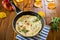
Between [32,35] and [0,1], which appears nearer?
[32,35]

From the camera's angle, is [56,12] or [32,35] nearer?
[32,35]

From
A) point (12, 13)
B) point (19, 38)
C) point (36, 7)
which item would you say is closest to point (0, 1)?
point (12, 13)

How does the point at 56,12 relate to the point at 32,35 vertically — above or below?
above

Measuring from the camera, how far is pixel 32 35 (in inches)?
36.2

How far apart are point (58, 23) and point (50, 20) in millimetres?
58

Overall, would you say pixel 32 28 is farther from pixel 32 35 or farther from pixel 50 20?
pixel 50 20

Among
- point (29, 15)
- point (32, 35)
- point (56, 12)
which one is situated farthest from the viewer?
point (56, 12)

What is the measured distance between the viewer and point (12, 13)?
112 centimetres

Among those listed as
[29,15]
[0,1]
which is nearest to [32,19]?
[29,15]

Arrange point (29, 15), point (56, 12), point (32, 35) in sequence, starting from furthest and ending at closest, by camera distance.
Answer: point (56, 12) < point (29, 15) < point (32, 35)

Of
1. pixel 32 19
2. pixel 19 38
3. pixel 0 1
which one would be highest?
pixel 0 1

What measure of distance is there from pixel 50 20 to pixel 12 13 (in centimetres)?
28

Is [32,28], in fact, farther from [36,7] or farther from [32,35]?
[36,7]

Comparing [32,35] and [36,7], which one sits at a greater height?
[36,7]
